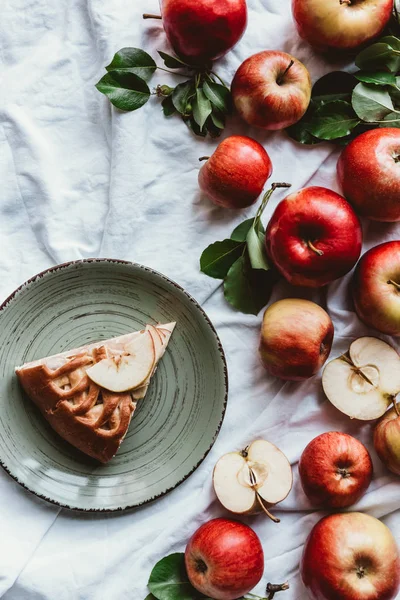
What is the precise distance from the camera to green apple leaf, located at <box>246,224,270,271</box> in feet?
5.16

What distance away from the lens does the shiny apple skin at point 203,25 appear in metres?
1.51

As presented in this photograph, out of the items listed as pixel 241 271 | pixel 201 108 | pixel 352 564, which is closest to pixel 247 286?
pixel 241 271

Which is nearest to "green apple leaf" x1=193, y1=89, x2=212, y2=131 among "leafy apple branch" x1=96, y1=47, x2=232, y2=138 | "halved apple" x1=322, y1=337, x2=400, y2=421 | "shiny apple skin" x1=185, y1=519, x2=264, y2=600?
"leafy apple branch" x1=96, y1=47, x2=232, y2=138

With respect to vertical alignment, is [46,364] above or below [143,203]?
below

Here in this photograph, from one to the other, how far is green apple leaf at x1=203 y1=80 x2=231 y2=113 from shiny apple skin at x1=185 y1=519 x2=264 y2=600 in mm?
872

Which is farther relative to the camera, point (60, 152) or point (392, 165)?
point (60, 152)

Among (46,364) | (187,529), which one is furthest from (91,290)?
(187,529)

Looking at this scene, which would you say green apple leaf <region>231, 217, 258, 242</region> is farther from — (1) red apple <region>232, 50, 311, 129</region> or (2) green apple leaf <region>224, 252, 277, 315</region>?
(1) red apple <region>232, 50, 311, 129</region>

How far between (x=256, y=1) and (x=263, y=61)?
0.18m

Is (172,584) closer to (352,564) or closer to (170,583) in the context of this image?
(170,583)

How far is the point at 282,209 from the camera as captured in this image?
1.54 meters

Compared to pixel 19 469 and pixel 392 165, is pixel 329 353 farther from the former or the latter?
pixel 19 469

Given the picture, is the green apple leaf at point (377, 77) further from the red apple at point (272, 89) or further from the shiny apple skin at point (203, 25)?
the shiny apple skin at point (203, 25)

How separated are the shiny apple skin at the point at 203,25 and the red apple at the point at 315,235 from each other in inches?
14.0
